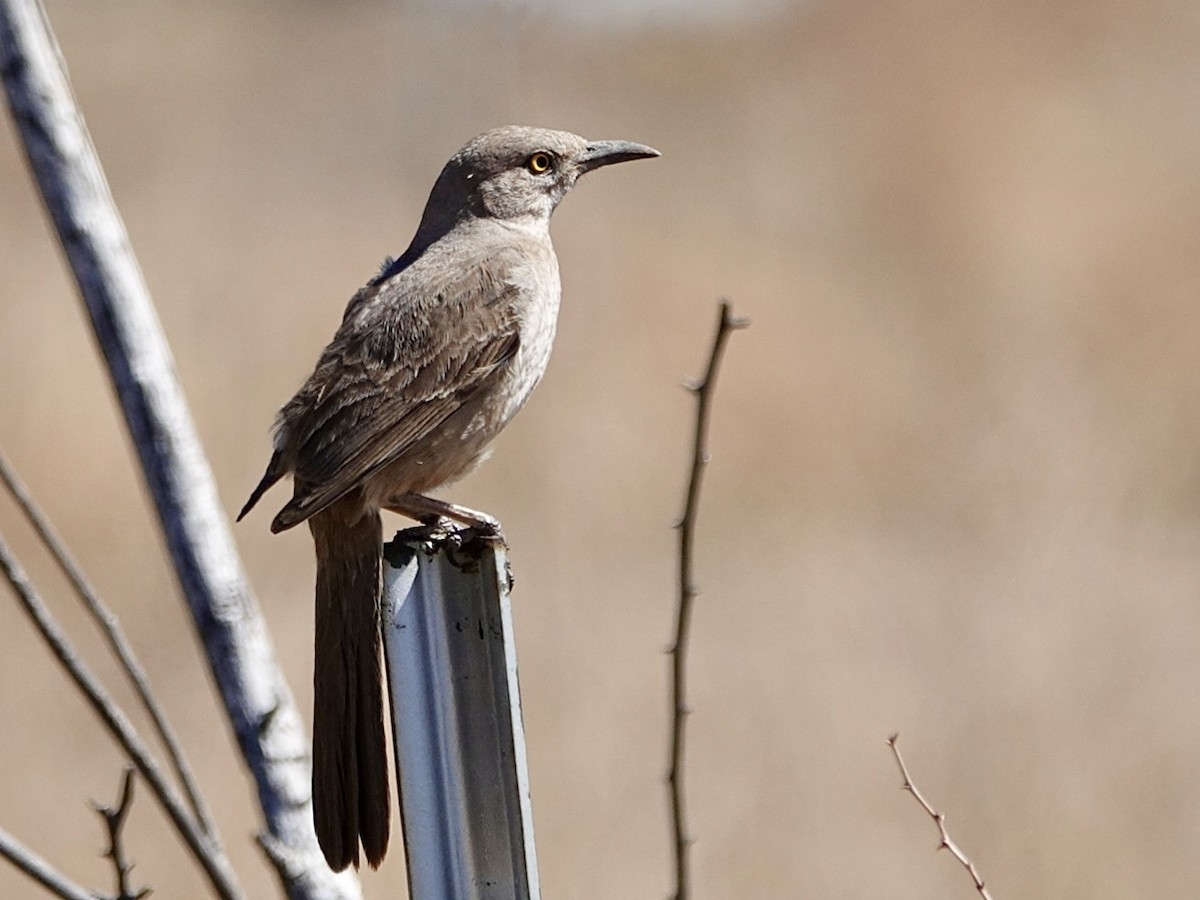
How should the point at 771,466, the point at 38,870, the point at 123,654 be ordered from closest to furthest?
the point at 38,870 → the point at 123,654 → the point at 771,466

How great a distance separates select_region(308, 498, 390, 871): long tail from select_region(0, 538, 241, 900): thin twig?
0.51 metres

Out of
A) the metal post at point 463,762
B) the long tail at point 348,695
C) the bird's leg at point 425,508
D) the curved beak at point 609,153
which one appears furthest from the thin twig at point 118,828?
the curved beak at point 609,153

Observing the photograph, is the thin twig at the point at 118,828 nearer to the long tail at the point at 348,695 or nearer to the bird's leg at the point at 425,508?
the long tail at the point at 348,695

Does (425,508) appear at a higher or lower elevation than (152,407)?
lower

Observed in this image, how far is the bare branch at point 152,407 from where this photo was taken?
7.36 feet

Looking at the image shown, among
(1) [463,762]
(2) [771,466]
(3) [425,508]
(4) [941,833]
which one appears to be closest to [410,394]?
(3) [425,508]

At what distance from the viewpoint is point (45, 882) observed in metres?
1.69

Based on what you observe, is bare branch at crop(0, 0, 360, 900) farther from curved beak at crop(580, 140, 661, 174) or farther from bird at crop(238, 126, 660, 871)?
curved beak at crop(580, 140, 661, 174)

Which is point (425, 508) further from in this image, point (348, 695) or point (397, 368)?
point (348, 695)

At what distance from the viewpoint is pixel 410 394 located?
3.65 metres

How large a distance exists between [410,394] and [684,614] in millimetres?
2001

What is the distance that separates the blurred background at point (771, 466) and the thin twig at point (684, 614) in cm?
271

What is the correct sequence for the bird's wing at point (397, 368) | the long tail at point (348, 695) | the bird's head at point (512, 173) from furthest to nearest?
1. the bird's head at point (512, 173)
2. the bird's wing at point (397, 368)
3. the long tail at point (348, 695)

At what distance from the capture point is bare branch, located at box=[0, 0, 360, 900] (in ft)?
7.36
